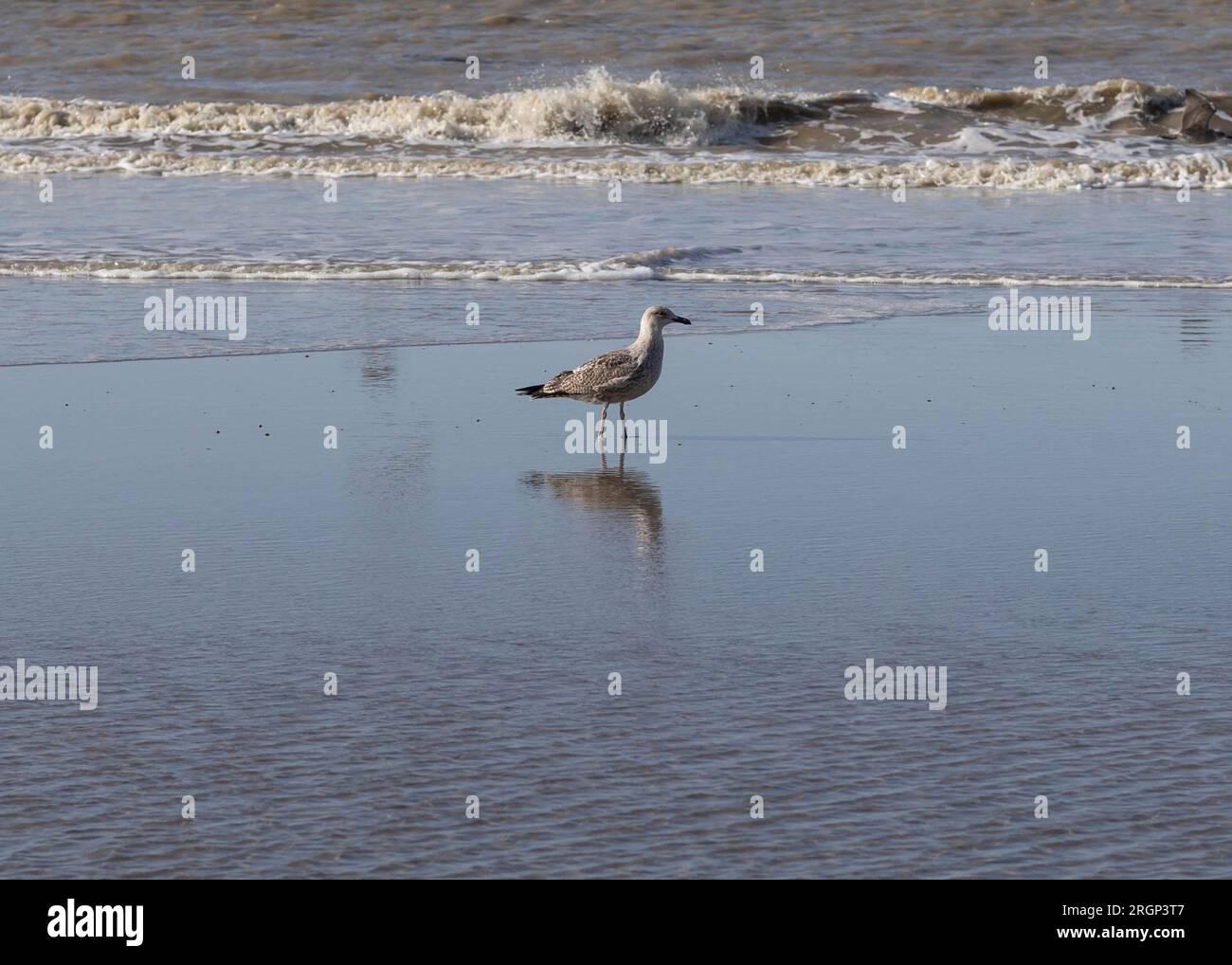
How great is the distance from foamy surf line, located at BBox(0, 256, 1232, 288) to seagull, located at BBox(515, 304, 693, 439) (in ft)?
18.8

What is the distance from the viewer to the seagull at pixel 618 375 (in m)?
9.73

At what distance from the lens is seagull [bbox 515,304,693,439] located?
383 inches

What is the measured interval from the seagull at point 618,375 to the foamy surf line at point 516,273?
5.73 metres

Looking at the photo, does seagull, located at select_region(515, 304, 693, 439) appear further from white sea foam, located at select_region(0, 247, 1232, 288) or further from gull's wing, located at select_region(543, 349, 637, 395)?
white sea foam, located at select_region(0, 247, 1232, 288)

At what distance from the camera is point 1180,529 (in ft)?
25.7

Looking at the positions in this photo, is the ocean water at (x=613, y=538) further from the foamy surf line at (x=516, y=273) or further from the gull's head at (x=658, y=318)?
the gull's head at (x=658, y=318)

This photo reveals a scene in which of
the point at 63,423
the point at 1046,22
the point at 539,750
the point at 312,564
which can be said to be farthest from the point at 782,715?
the point at 1046,22

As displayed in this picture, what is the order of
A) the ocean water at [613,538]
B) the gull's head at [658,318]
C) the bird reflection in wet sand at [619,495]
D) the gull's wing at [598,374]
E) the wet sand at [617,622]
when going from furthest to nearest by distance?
1. the gull's head at [658,318]
2. the gull's wing at [598,374]
3. the bird reflection in wet sand at [619,495]
4. the ocean water at [613,538]
5. the wet sand at [617,622]

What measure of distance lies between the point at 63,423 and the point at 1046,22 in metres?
32.7

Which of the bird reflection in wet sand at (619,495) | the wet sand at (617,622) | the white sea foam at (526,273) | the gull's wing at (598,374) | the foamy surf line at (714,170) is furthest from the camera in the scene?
the foamy surf line at (714,170)

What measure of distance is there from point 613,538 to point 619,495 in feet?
2.72

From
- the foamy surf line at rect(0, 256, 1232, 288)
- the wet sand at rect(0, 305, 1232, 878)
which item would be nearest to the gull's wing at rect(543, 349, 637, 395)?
the wet sand at rect(0, 305, 1232, 878)

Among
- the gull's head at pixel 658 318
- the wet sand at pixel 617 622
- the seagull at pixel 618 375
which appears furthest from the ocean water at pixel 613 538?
the gull's head at pixel 658 318

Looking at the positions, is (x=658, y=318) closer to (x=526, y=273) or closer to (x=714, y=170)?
(x=526, y=273)
